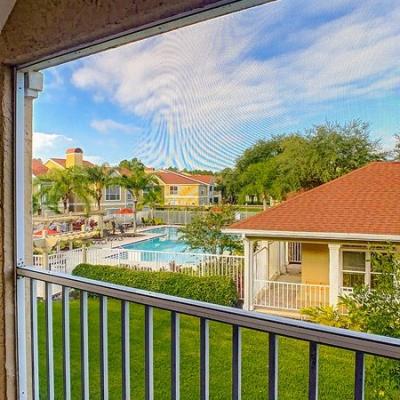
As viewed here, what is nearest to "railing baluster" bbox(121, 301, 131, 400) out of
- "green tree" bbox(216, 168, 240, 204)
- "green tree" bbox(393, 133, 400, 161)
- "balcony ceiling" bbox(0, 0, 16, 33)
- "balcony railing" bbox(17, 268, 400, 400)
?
"balcony railing" bbox(17, 268, 400, 400)

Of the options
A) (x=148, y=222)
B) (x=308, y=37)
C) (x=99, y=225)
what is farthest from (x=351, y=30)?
(x=99, y=225)

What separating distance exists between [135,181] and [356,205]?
821mm

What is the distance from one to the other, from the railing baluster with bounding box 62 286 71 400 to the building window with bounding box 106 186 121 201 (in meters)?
0.40

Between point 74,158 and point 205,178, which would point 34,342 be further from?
point 205,178

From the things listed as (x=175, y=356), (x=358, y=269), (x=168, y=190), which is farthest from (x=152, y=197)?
(x=358, y=269)

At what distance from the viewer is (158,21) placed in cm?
134

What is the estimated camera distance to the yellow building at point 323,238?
1063 mm

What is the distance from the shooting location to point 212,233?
1364 millimetres

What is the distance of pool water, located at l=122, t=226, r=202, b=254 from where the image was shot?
1.43 metres

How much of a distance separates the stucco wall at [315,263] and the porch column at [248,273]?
170mm

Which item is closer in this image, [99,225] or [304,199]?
[304,199]

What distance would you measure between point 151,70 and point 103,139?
0.33 m

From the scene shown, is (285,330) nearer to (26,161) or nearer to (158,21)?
(158,21)

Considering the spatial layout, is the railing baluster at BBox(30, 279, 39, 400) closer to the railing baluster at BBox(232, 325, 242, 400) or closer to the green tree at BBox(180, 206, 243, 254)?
the green tree at BBox(180, 206, 243, 254)
